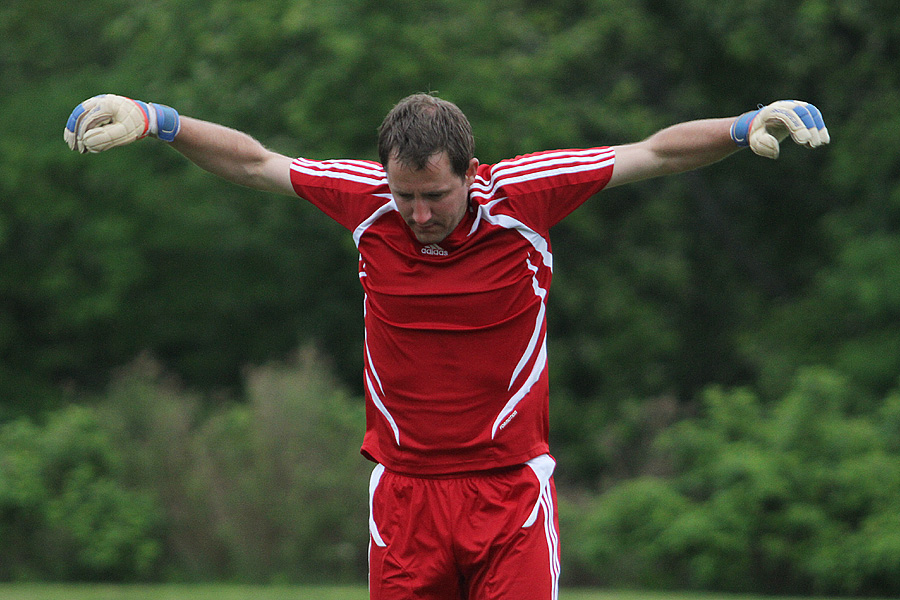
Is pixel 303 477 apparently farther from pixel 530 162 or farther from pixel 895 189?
pixel 895 189

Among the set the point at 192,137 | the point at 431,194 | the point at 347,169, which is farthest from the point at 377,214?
the point at 192,137

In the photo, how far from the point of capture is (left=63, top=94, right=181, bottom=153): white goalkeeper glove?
3293 mm

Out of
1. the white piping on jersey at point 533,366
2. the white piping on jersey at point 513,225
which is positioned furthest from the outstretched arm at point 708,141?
the white piping on jersey at point 533,366

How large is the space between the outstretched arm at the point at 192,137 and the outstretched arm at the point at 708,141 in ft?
3.52

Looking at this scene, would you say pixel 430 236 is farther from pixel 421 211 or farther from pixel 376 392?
pixel 376 392

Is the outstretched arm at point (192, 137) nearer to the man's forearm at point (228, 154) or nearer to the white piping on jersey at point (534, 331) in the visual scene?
the man's forearm at point (228, 154)

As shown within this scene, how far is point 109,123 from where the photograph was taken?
11.0 feet

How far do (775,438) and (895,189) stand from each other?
6135 mm

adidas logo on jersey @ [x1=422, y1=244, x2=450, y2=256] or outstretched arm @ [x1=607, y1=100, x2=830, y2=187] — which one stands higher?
outstretched arm @ [x1=607, y1=100, x2=830, y2=187]

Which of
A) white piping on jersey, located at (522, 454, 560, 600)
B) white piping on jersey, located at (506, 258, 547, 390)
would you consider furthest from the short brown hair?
white piping on jersey, located at (522, 454, 560, 600)

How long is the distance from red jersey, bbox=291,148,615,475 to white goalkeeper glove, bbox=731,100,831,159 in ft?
1.41

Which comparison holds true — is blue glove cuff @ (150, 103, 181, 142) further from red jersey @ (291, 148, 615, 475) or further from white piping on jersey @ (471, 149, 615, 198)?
white piping on jersey @ (471, 149, 615, 198)

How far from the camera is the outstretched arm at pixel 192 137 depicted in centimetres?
333

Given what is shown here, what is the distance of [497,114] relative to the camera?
1454 centimetres
